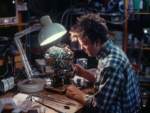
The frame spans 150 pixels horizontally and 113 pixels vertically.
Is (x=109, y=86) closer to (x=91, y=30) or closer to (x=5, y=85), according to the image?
(x=91, y=30)

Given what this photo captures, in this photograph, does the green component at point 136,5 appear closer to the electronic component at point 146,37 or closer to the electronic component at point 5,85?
the electronic component at point 146,37

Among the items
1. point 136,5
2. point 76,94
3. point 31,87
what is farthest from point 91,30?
point 136,5

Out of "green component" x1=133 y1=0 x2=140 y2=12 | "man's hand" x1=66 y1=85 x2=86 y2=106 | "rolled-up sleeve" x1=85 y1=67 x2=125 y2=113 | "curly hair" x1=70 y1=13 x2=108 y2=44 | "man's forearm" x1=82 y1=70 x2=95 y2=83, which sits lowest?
"man's hand" x1=66 y1=85 x2=86 y2=106

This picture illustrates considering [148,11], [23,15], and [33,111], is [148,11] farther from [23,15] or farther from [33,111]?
[33,111]

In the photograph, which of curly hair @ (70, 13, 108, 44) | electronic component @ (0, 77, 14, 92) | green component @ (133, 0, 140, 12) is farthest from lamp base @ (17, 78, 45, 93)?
green component @ (133, 0, 140, 12)

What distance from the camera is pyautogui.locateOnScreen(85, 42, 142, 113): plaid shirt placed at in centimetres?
104

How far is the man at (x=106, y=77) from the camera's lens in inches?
41.3

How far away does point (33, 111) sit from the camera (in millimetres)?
1091

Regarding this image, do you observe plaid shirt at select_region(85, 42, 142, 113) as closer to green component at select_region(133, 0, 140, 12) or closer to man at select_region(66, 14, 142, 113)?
man at select_region(66, 14, 142, 113)

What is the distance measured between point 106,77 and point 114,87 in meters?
0.07

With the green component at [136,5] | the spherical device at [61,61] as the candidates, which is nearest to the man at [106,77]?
the spherical device at [61,61]

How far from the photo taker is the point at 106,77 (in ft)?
3.46

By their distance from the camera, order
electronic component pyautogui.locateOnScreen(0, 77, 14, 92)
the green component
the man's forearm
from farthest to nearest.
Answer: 1. the green component
2. the man's forearm
3. electronic component pyautogui.locateOnScreen(0, 77, 14, 92)

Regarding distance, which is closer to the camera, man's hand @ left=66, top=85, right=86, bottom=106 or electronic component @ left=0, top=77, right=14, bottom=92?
man's hand @ left=66, top=85, right=86, bottom=106
